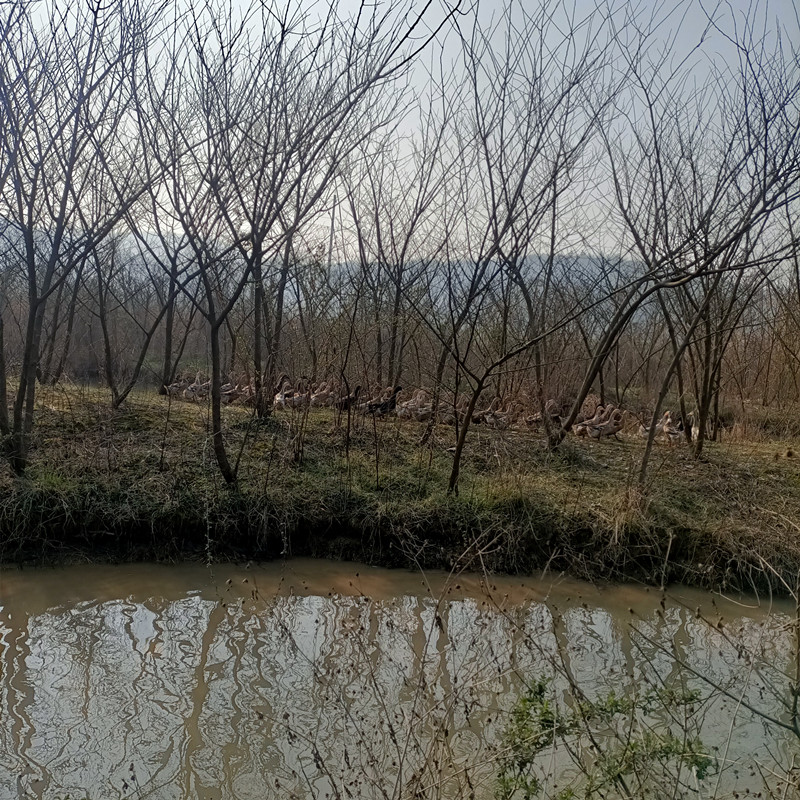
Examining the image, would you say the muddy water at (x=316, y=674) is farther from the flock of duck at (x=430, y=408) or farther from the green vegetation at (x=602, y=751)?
the flock of duck at (x=430, y=408)

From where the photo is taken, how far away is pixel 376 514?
19.0 feet

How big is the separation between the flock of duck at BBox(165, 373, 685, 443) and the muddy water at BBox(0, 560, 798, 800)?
2.80 m

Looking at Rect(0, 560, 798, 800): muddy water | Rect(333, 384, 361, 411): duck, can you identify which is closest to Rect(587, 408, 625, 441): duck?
Rect(333, 384, 361, 411): duck

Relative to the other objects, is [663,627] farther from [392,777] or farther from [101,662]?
[101,662]

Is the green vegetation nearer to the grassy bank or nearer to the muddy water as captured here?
the muddy water

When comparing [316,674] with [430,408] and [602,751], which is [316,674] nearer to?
[602,751]

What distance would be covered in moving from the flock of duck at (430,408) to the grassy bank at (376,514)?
130 centimetres

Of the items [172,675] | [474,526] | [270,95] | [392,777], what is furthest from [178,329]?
[392,777]

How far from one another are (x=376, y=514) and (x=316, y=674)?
2757 millimetres

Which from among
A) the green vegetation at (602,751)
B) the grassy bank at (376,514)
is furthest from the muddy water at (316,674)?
the grassy bank at (376,514)

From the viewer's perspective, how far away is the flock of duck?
8000 millimetres

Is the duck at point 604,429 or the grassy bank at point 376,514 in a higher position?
the duck at point 604,429

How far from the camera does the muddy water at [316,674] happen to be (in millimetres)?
2857

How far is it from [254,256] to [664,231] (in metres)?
4.41
